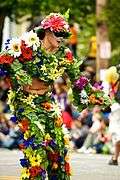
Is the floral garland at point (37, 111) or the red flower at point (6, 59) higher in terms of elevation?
the red flower at point (6, 59)

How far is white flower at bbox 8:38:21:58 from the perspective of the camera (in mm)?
10094

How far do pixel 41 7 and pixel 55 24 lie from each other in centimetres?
1935

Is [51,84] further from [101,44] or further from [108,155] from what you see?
[101,44]

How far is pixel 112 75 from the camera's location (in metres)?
15.7

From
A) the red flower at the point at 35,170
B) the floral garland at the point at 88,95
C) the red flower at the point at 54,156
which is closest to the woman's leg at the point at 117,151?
the floral garland at the point at 88,95

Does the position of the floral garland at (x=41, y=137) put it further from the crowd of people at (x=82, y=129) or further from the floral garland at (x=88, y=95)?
the crowd of people at (x=82, y=129)

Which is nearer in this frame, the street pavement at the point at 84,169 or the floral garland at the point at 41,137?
the floral garland at the point at 41,137

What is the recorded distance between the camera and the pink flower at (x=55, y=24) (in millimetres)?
10055

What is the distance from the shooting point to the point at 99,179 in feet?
43.1

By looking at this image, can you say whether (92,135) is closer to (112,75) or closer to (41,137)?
(112,75)

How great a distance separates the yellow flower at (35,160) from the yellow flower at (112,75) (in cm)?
592

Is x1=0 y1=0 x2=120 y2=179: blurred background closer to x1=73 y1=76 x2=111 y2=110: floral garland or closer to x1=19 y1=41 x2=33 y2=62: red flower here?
x1=73 y1=76 x2=111 y2=110: floral garland

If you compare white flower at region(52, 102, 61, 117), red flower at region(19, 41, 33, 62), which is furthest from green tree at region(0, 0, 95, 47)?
white flower at region(52, 102, 61, 117)

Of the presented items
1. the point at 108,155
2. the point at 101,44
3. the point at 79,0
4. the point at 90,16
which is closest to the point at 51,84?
the point at 108,155
